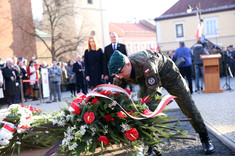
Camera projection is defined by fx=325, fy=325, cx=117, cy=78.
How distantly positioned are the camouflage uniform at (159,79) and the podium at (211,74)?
845 centimetres

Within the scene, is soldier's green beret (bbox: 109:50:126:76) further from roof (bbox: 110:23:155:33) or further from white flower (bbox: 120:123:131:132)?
roof (bbox: 110:23:155:33)

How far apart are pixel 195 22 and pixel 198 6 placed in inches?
110

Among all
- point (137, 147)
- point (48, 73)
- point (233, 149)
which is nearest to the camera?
point (137, 147)

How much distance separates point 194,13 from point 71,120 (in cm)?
4414

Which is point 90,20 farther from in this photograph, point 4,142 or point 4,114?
point 4,142

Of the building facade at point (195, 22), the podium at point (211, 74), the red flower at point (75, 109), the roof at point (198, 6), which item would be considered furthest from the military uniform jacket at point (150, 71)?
the roof at point (198, 6)

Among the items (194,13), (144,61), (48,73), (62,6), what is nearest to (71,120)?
(144,61)

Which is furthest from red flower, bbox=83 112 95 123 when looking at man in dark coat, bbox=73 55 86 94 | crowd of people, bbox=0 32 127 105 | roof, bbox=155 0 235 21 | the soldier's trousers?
roof, bbox=155 0 235 21

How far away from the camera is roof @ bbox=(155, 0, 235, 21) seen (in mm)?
43250

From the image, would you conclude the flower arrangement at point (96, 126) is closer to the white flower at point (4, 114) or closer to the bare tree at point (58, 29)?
the white flower at point (4, 114)

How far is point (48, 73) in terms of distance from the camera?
1567 cm

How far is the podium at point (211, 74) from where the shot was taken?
12.8 m

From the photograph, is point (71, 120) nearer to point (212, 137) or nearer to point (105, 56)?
point (212, 137)

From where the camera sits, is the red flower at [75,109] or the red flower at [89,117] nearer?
the red flower at [89,117]
